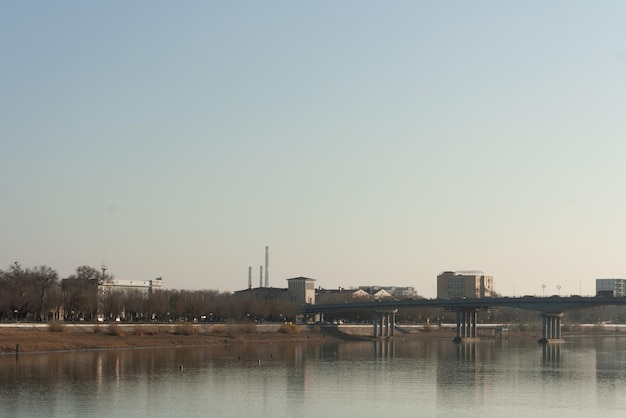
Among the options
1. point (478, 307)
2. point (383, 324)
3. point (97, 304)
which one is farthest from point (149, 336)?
point (478, 307)

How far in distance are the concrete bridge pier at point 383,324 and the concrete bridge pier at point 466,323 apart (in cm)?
1229

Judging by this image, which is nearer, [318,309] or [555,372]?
[555,372]

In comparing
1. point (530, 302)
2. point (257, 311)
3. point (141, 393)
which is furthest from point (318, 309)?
point (141, 393)

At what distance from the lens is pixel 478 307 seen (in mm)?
173750

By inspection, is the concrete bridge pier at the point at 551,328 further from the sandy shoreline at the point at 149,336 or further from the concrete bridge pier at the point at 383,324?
the concrete bridge pier at the point at 383,324

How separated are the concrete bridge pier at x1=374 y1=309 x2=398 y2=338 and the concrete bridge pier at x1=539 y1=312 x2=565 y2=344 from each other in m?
26.9

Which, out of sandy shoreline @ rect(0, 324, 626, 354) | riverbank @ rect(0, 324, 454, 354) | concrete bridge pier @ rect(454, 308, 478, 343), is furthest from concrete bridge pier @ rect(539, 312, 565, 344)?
riverbank @ rect(0, 324, 454, 354)

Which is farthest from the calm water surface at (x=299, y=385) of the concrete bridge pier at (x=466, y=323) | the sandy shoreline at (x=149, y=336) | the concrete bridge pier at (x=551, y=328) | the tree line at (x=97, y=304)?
the concrete bridge pier at (x=466, y=323)

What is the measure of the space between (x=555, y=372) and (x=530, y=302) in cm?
7666

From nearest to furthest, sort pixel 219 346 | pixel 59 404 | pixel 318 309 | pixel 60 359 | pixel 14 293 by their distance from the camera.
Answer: pixel 59 404 → pixel 60 359 → pixel 219 346 → pixel 14 293 → pixel 318 309

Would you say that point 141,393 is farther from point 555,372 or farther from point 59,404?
point 555,372

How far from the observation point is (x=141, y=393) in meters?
64.3

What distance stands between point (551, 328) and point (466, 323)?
14.8 meters

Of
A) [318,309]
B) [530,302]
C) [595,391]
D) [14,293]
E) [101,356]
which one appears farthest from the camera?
[318,309]
